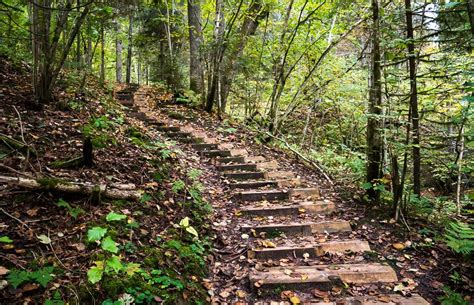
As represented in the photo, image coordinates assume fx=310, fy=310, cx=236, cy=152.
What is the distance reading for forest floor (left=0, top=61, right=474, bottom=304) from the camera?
2666mm

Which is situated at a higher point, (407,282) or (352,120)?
(352,120)

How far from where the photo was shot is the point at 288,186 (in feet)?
19.6

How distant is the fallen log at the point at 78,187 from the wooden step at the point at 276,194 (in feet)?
6.99

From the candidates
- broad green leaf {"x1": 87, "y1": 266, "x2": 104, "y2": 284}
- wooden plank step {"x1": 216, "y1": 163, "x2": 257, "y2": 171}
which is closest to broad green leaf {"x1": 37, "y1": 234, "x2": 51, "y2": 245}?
broad green leaf {"x1": 87, "y1": 266, "x2": 104, "y2": 284}

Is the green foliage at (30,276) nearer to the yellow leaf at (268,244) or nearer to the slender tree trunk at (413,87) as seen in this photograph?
the yellow leaf at (268,244)

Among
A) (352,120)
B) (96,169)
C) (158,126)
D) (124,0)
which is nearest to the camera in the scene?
(96,169)

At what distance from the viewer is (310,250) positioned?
13.8ft

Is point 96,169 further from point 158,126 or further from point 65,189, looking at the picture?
point 158,126

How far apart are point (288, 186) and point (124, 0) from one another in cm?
607

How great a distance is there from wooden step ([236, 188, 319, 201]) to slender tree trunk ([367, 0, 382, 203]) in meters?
1.03

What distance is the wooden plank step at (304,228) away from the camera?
4.66 m

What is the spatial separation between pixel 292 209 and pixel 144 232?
2.57 m

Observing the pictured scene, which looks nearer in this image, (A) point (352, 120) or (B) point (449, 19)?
(B) point (449, 19)

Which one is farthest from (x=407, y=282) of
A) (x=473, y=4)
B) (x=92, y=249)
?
(x=92, y=249)
